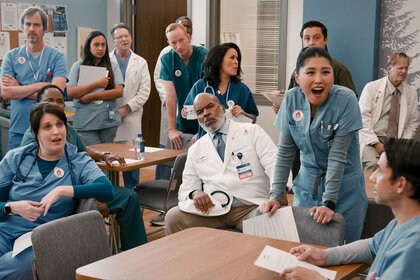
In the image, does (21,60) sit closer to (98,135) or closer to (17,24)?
(98,135)

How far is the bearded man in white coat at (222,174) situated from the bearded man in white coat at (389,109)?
1.90 metres

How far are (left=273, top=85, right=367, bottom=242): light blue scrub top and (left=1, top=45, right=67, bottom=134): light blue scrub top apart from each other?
250 centimetres

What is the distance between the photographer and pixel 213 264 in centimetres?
202

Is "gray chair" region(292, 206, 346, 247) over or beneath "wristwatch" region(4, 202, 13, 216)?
over

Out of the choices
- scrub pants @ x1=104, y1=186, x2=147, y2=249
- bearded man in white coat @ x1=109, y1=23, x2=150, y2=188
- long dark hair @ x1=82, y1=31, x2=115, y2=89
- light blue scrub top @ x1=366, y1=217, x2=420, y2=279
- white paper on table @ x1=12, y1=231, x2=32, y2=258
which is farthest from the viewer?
bearded man in white coat @ x1=109, y1=23, x2=150, y2=188

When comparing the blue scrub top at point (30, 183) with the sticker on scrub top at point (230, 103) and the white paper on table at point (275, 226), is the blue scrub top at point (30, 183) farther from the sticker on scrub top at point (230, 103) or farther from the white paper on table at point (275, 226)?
the sticker on scrub top at point (230, 103)

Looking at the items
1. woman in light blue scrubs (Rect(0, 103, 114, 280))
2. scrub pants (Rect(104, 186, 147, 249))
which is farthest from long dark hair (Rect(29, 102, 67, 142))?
scrub pants (Rect(104, 186, 147, 249))

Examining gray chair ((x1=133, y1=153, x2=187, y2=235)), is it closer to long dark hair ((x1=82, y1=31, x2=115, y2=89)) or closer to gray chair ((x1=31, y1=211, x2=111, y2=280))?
long dark hair ((x1=82, y1=31, x2=115, y2=89))

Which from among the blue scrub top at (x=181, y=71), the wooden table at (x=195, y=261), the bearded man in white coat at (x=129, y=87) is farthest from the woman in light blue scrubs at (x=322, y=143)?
the bearded man in white coat at (x=129, y=87)

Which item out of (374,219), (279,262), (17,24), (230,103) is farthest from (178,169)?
(17,24)

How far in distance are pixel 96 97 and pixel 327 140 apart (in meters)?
2.93

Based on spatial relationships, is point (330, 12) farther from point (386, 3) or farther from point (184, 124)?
point (184, 124)

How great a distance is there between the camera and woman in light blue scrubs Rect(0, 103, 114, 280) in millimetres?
2918

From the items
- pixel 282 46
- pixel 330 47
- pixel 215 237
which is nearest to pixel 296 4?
pixel 282 46
